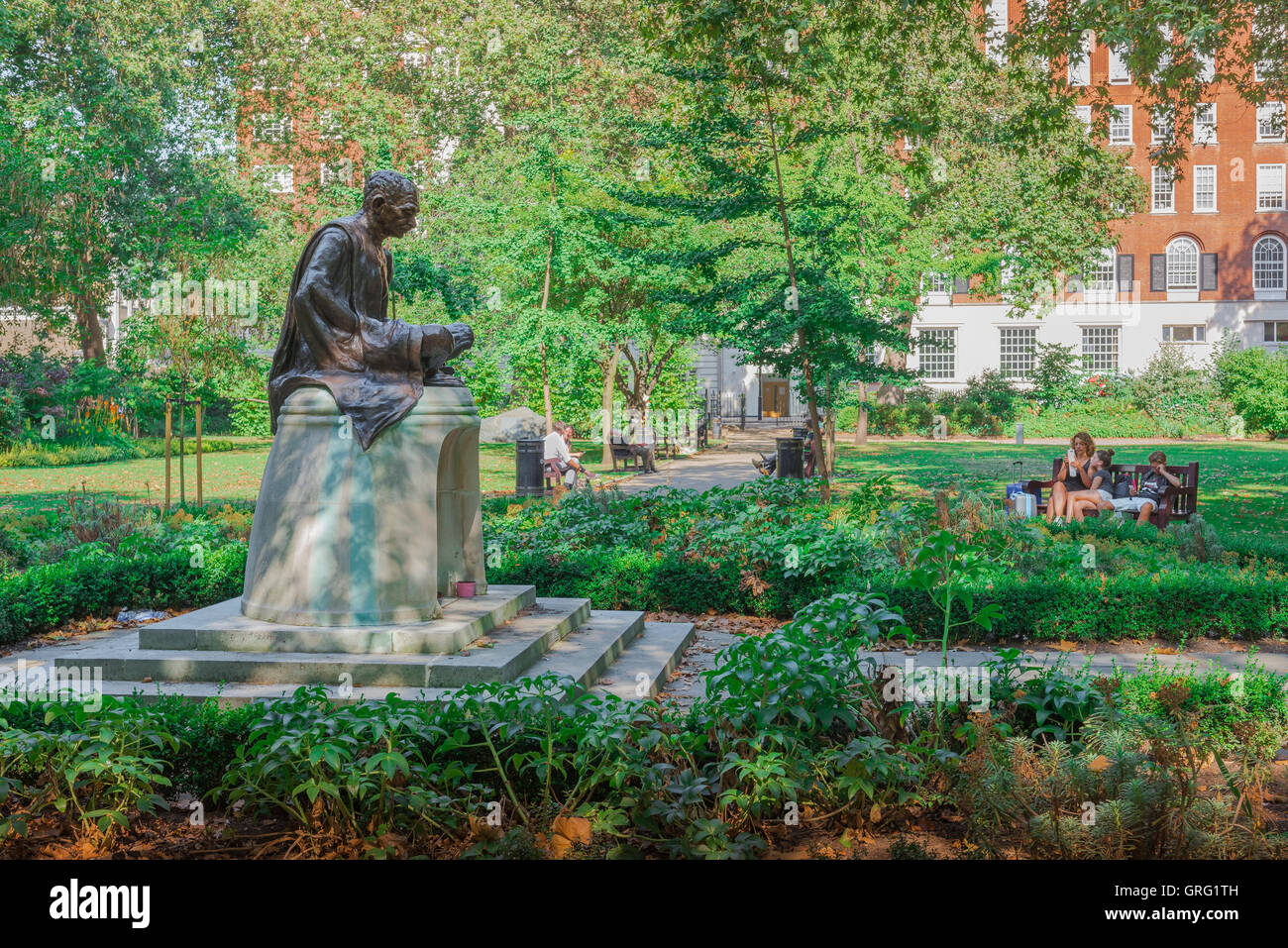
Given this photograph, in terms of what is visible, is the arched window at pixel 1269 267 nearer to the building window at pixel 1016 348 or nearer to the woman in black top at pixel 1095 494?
the building window at pixel 1016 348

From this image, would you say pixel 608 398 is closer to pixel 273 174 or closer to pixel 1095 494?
pixel 1095 494

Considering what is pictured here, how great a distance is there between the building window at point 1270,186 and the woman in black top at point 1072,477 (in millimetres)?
43755

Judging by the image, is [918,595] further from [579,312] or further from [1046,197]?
[1046,197]

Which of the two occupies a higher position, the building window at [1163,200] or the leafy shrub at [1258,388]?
the building window at [1163,200]

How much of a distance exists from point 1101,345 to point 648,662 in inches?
1817

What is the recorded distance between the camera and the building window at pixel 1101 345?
158ft

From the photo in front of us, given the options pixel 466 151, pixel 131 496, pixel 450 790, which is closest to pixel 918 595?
pixel 450 790

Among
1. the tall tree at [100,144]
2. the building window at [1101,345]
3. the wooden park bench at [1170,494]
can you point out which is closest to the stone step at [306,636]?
the wooden park bench at [1170,494]

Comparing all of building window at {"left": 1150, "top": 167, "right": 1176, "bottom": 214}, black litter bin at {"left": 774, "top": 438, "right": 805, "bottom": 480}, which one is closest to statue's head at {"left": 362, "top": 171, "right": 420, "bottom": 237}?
black litter bin at {"left": 774, "top": 438, "right": 805, "bottom": 480}

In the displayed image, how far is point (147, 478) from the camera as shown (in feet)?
66.6

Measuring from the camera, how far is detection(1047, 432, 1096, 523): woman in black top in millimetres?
12617

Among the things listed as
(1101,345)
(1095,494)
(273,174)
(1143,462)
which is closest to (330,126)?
(273,174)

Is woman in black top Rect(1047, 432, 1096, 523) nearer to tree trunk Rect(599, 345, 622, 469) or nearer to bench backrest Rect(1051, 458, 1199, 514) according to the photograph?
bench backrest Rect(1051, 458, 1199, 514)

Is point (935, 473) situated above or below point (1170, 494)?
below
